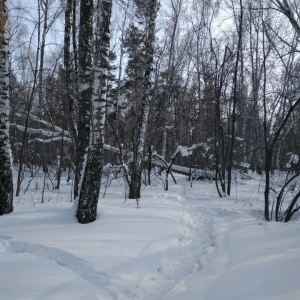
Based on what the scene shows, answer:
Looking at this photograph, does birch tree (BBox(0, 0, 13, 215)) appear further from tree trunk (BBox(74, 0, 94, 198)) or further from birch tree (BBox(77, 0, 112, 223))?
birch tree (BBox(77, 0, 112, 223))

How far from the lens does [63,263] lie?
12.7 feet

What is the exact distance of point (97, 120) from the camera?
208 inches

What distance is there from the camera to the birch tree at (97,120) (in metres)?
5.29

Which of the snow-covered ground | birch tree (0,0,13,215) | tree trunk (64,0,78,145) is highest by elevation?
tree trunk (64,0,78,145)

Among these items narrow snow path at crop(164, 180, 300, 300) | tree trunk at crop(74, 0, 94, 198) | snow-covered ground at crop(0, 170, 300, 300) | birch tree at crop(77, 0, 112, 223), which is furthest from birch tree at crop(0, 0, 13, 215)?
narrow snow path at crop(164, 180, 300, 300)

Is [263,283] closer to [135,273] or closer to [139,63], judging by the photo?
[135,273]

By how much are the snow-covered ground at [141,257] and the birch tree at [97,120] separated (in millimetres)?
401

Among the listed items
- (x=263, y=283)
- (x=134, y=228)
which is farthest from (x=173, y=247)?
(x=263, y=283)

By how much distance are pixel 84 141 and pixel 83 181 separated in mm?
1034

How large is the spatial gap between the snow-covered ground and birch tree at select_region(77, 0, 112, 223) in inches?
15.8

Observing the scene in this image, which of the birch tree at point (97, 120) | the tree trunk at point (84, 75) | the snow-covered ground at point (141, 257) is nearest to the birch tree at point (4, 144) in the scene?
the snow-covered ground at point (141, 257)

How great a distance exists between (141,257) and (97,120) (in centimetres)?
247

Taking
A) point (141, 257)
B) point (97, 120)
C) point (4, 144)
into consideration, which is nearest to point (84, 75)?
point (97, 120)

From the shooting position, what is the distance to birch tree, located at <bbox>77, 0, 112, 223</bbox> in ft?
17.4
